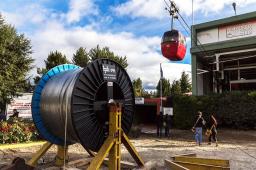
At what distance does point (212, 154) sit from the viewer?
15477 millimetres

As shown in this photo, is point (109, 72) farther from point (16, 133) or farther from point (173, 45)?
point (16, 133)

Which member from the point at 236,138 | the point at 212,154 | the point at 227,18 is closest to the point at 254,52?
the point at 227,18

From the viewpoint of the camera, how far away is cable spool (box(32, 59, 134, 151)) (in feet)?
32.1

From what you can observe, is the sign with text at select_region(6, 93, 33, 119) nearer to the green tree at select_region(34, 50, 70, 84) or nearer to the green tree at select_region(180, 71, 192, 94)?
the green tree at select_region(34, 50, 70, 84)

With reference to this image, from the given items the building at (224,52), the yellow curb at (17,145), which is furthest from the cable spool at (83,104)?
the building at (224,52)

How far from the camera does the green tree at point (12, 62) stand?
25.3 meters

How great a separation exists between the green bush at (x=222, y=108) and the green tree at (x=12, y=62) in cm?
1125

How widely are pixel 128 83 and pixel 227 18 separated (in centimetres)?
1937

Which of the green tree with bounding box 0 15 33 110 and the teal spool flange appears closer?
the teal spool flange

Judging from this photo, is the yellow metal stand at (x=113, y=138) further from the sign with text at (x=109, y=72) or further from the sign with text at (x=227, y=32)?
the sign with text at (x=227, y=32)

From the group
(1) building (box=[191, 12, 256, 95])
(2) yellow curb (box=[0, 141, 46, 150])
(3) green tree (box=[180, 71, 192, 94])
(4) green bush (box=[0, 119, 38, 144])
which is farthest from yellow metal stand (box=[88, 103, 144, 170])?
(3) green tree (box=[180, 71, 192, 94])

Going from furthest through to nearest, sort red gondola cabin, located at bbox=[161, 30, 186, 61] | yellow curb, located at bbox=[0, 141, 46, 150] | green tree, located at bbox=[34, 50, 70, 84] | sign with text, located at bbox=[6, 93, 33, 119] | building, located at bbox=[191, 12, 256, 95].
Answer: green tree, located at bbox=[34, 50, 70, 84]
sign with text, located at bbox=[6, 93, 33, 119]
building, located at bbox=[191, 12, 256, 95]
yellow curb, located at bbox=[0, 141, 46, 150]
red gondola cabin, located at bbox=[161, 30, 186, 61]

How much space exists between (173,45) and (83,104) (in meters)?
4.53

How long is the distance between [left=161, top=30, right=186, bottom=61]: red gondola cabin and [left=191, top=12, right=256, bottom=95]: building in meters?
15.1
